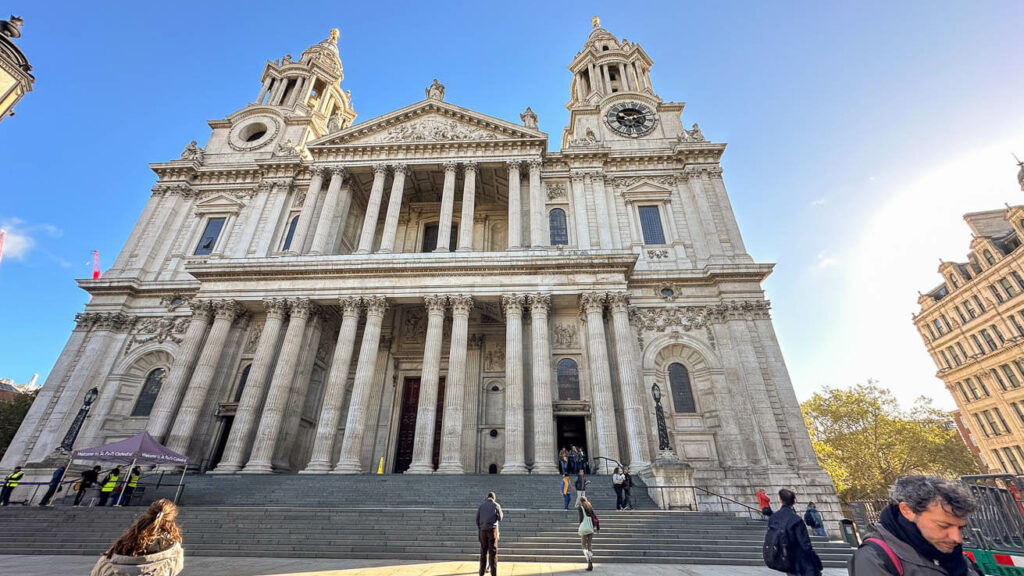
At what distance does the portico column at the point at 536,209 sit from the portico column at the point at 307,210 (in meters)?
→ 12.2

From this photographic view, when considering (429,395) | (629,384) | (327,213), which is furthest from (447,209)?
(629,384)

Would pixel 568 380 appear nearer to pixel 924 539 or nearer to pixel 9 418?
pixel 924 539

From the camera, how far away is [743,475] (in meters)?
17.1

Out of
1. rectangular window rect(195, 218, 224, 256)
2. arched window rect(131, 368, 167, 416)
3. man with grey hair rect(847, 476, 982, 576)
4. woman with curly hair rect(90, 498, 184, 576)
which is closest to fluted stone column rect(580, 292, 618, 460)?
man with grey hair rect(847, 476, 982, 576)

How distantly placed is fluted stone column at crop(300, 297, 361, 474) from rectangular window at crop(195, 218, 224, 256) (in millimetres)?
11740

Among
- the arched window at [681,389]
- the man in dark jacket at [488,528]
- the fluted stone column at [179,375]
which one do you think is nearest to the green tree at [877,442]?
the arched window at [681,389]

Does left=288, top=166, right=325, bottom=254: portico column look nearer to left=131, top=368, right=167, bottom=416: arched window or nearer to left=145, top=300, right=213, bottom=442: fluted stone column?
left=145, top=300, right=213, bottom=442: fluted stone column

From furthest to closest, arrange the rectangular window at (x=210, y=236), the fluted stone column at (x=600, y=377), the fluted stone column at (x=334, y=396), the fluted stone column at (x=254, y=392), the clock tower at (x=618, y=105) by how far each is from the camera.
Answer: the clock tower at (x=618, y=105) < the rectangular window at (x=210, y=236) < the fluted stone column at (x=254, y=392) < the fluted stone column at (x=334, y=396) < the fluted stone column at (x=600, y=377)

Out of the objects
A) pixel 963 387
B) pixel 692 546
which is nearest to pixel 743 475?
pixel 692 546

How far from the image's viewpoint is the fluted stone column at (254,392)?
687 inches

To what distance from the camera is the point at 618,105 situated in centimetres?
3027

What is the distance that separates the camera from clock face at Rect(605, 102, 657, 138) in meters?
29.0

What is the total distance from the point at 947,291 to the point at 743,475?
44484mm

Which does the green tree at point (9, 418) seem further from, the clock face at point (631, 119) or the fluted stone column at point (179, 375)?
the clock face at point (631, 119)
